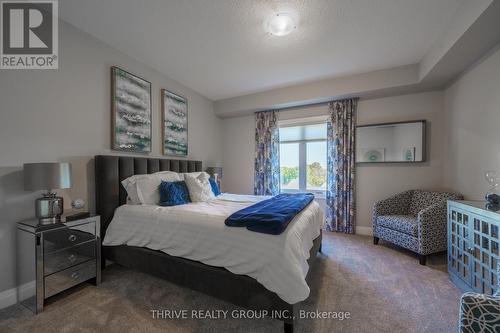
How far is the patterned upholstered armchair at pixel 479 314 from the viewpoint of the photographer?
949mm

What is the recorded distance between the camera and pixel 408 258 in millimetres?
2705

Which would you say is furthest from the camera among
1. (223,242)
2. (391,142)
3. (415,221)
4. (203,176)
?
(391,142)

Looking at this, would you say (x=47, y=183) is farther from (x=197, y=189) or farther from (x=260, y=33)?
(x=260, y=33)

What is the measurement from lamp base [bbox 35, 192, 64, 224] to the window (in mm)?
3664

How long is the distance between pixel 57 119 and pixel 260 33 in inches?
95.1

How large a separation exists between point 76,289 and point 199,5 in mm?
3061

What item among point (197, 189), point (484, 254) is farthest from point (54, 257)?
point (484, 254)

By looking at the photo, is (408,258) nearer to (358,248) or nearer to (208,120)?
(358,248)

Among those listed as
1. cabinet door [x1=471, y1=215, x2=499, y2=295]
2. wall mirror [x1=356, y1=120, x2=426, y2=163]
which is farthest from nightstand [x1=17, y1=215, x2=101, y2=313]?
wall mirror [x1=356, y1=120, x2=426, y2=163]

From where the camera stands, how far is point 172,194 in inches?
99.3

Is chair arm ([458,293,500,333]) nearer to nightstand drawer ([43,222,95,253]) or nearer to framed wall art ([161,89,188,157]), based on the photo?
nightstand drawer ([43,222,95,253])

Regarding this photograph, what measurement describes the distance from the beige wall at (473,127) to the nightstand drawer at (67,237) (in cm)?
430

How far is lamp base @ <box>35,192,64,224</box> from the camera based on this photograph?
1.81 metres

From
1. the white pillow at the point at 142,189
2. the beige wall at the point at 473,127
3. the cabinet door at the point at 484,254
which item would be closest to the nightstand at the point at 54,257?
the white pillow at the point at 142,189
